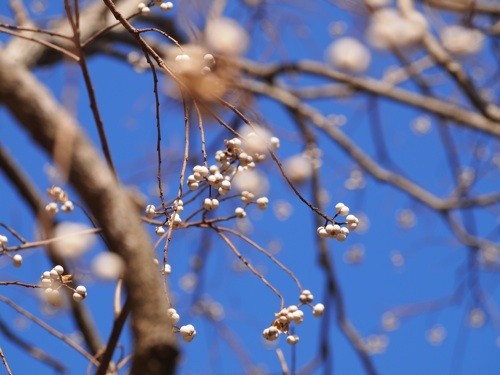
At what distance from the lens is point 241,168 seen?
0.97 m

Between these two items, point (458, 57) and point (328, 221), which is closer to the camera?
point (328, 221)

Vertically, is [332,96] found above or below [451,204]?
above

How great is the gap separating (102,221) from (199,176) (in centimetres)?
17

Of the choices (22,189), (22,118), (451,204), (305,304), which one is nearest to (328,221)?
(305,304)

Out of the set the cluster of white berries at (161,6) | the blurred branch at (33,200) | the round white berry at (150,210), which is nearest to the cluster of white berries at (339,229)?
the round white berry at (150,210)

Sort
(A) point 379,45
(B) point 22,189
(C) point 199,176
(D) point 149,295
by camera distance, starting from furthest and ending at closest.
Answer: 1. (A) point 379,45
2. (B) point 22,189
3. (C) point 199,176
4. (D) point 149,295

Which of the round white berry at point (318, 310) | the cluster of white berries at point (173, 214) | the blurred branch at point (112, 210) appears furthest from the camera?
the round white berry at point (318, 310)

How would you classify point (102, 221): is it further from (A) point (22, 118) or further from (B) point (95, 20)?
(B) point (95, 20)

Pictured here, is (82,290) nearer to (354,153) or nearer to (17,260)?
(17,260)

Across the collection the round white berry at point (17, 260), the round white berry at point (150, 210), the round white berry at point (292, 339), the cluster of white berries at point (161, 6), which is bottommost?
the round white berry at point (292, 339)

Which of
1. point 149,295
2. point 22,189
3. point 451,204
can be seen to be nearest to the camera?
point 149,295

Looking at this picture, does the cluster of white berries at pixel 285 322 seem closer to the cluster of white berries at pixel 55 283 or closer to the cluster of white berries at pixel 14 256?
the cluster of white berries at pixel 55 283

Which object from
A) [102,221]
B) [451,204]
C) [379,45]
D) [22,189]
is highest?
[379,45]

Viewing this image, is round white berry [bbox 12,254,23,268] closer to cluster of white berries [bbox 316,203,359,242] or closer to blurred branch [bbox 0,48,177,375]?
blurred branch [bbox 0,48,177,375]
